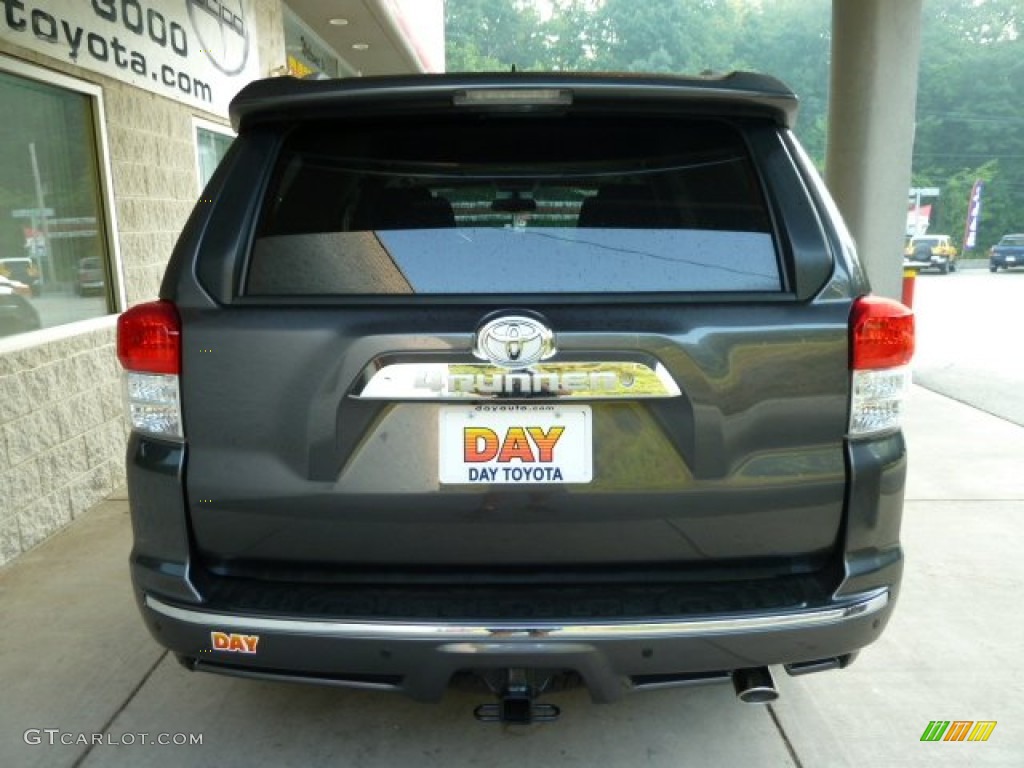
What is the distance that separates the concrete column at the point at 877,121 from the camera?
29.3 feet

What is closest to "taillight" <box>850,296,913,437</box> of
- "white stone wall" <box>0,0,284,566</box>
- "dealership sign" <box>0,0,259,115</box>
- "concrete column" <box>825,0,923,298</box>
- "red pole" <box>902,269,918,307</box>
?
"white stone wall" <box>0,0,284,566</box>

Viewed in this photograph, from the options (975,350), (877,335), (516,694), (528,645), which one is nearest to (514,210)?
(877,335)

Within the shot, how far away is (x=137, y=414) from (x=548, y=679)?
47.9 inches

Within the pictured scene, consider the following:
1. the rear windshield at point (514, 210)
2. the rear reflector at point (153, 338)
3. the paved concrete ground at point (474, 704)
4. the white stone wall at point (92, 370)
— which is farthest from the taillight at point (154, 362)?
the white stone wall at point (92, 370)

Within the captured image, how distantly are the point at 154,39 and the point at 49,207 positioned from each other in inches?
66.8

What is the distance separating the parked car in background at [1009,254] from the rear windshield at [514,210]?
41.3m

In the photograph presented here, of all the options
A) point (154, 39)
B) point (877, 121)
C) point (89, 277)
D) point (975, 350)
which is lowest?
point (975, 350)

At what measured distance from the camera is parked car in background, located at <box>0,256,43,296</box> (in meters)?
4.26

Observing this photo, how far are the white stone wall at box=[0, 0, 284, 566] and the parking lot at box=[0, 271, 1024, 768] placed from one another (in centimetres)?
63

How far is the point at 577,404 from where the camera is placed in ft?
6.33

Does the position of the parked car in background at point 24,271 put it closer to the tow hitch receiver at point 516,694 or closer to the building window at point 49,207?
the building window at point 49,207

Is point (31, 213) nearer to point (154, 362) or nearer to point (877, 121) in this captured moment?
point (154, 362)

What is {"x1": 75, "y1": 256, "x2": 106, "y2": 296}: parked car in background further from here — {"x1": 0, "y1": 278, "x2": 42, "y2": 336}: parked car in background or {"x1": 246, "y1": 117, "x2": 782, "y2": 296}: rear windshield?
{"x1": 246, "y1": 117, "x2": 782, "y2": 296}: rear windshield

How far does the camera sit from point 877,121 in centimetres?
903
